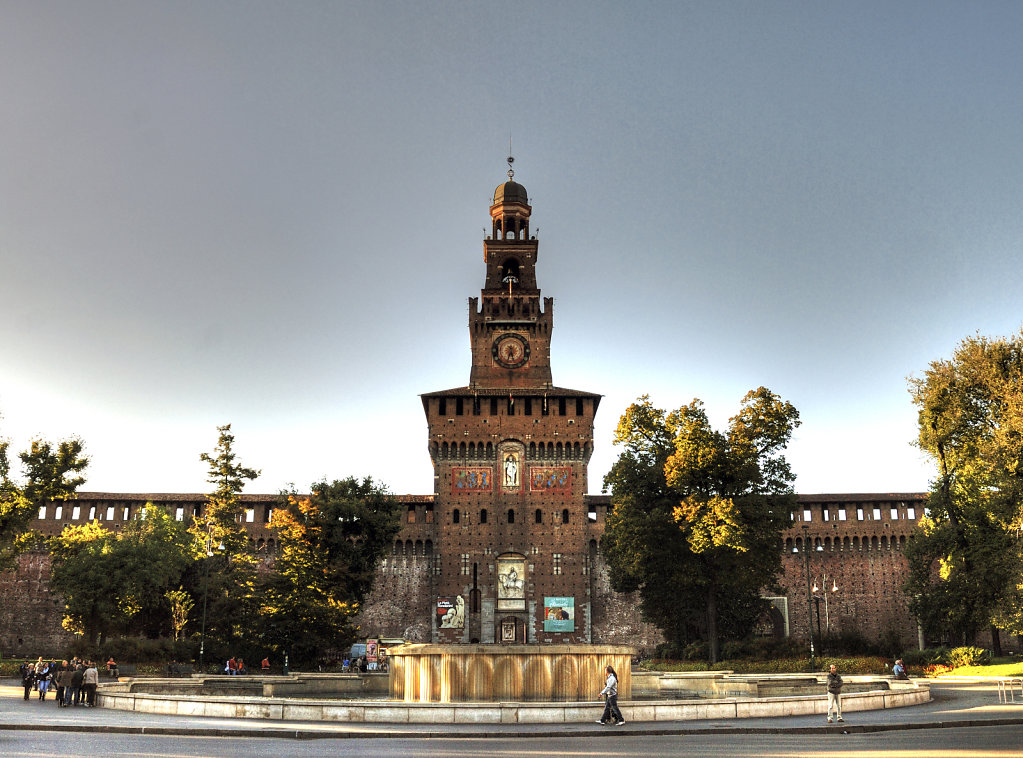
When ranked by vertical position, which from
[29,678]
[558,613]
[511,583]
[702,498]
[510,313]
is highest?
[510,313]

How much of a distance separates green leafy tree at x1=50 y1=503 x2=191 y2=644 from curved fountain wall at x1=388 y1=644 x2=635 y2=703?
31.3 metres

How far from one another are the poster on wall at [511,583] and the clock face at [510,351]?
1278 centimetres

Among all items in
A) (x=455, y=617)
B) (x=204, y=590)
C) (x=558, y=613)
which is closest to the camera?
(x=204, y=590)

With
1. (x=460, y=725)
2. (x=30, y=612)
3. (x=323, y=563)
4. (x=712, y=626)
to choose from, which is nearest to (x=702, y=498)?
(x=712, y=626)

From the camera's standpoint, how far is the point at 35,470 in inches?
1549

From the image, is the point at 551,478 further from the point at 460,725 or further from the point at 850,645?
the point at 460,725

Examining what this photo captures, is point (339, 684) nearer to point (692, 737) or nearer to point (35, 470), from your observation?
point (692, 737)

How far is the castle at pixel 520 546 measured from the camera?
54.4 meters

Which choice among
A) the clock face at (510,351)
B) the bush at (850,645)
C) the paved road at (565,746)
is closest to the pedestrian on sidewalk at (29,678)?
the paved road at (565,746)

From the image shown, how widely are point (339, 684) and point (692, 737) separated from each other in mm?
15694

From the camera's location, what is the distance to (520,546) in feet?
180

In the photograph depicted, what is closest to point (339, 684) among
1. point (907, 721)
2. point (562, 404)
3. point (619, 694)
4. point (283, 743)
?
point (619, 694)

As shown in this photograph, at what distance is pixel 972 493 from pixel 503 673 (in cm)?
2671

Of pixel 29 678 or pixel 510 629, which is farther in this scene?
pixel 510 629
